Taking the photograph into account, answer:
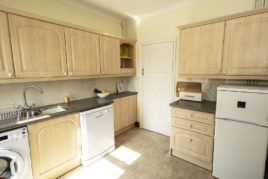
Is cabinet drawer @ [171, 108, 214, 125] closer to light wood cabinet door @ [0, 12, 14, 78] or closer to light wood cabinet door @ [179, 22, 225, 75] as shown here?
light wood cabinet door @ [179, 22, 225, 75]

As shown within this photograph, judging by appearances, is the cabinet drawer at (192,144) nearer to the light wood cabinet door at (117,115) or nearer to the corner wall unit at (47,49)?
the light wood cabinet door at (117,115)

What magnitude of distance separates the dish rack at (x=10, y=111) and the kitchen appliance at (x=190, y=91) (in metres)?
2.47

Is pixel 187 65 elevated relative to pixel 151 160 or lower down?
elevated

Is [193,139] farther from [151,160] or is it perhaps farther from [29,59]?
[29,59]

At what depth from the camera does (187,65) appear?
7.16ft

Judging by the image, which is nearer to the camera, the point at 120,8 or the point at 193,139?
the point at 193,139

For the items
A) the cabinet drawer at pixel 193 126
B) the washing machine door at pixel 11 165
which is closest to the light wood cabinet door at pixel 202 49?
the cabinet drawer at pixel 193 126

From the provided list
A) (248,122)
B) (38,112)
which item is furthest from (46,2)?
(248,122)

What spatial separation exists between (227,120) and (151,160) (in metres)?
1.28

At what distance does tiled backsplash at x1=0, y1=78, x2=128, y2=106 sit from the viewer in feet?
5.86

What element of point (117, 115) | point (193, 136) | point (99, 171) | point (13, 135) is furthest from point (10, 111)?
point (193, 136)

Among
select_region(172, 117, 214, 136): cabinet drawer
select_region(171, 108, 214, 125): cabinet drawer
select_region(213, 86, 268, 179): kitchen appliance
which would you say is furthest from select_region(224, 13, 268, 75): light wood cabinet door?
select_region(172, 117, 214, 136): cabinet drawer

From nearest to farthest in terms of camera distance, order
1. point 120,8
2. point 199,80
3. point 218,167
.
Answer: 1. point 218,167
2. point 199,80
3. point 120,8

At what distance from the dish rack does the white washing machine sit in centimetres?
42
